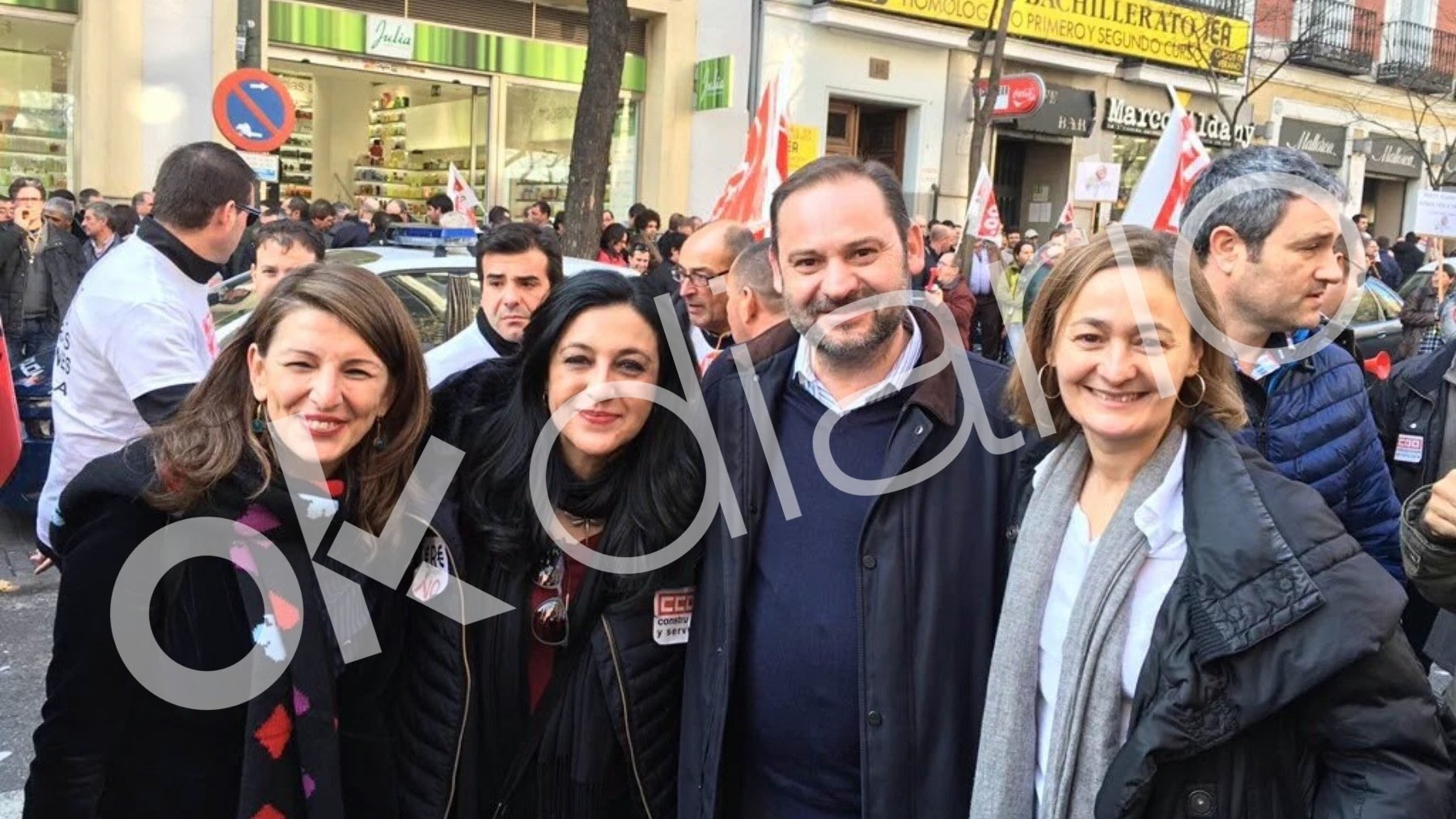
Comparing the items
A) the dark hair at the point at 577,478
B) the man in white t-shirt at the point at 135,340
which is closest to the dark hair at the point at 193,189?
the man in white t-shirt at the point at 135,340

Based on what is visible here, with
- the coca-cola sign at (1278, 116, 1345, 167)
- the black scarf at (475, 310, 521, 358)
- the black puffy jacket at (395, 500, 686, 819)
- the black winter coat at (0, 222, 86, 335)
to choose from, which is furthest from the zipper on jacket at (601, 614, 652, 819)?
the coca-cola sign at (1278, 116, 1345, 167)

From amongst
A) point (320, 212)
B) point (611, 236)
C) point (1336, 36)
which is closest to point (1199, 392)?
point (611, 236)

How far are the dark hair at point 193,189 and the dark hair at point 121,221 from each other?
6.22m

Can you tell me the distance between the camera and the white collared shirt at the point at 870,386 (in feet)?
7.55

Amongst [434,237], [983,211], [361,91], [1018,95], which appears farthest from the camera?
[1018,95]

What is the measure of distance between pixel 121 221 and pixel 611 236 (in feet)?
13.8

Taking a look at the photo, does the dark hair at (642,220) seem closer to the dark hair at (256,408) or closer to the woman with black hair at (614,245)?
the woman with black hair at (614,245)

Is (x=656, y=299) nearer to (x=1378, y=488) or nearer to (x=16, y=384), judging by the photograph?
(x=1378, y=488)

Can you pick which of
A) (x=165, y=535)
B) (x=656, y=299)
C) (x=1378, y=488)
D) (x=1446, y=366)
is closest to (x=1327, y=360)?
(x=1378, y=488)

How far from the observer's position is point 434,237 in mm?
8508

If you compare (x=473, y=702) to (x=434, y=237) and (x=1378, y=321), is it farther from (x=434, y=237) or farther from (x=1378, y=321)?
(x=1378, y=321)

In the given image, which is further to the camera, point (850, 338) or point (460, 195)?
point (460, 195)

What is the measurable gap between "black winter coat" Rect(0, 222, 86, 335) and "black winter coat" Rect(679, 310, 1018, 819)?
802 cm

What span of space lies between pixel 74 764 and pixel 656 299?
1.39m
